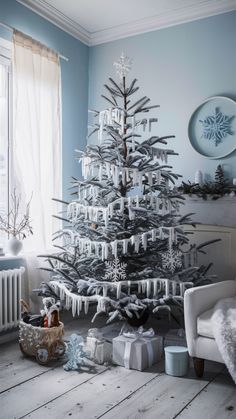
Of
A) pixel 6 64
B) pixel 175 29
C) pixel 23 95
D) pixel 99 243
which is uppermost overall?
pixel 175 29

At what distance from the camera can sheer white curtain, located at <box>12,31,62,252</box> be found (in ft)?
11.8

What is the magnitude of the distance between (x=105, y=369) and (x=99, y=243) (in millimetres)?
860

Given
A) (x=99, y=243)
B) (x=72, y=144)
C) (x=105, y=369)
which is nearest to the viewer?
(x=105, y=369)

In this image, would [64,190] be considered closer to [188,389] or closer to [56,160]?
[56,160]

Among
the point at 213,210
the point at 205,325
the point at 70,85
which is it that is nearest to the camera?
the point at 205,325

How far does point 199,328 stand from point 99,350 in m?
0.70

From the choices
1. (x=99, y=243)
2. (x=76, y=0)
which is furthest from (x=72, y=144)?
(x=99, y=243)

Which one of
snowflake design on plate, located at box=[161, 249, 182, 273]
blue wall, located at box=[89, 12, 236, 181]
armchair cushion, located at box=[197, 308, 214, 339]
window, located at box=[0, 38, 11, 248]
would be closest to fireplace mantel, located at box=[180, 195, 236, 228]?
blue wall, located at box=[89, 12, 236, 181]

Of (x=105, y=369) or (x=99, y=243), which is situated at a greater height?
(x=99, y=243)

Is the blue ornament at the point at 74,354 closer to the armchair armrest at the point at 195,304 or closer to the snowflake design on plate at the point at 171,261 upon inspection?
the armchair armrest at the point at 195,304

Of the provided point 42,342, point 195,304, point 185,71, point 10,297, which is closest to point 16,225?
point 10,297

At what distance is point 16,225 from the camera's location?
3.56 m

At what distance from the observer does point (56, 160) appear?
13.0 feet

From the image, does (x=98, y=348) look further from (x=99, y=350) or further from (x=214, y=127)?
(x=214, y=127)
